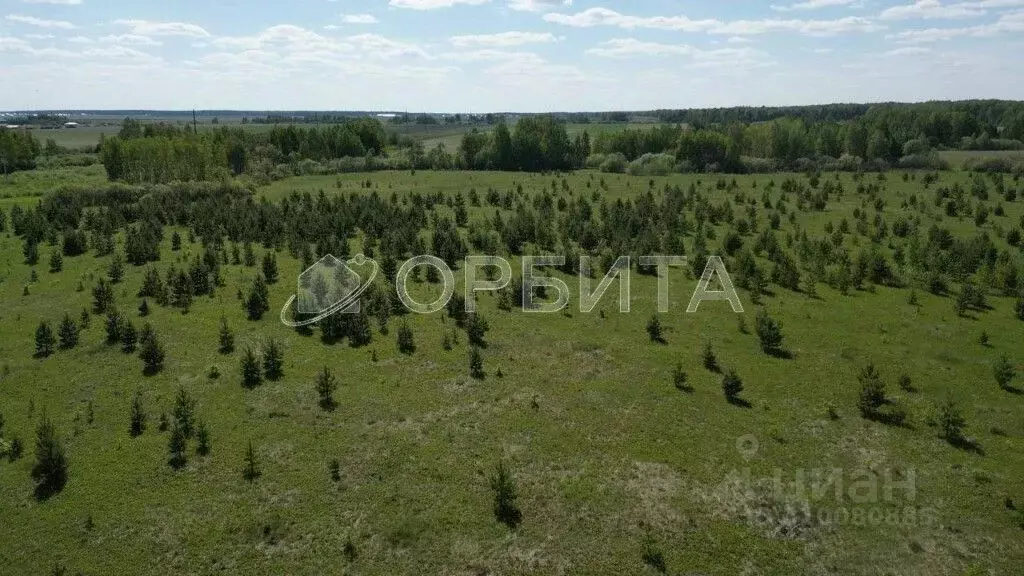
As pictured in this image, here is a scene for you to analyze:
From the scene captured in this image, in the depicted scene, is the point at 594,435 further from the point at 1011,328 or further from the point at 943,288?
the point at 943,288

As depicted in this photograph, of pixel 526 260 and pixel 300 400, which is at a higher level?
pixel 526 260

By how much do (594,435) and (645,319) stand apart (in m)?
14.1

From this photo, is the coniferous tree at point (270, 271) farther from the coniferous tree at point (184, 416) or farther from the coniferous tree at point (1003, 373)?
the coniferous tree at point (1003, 373)

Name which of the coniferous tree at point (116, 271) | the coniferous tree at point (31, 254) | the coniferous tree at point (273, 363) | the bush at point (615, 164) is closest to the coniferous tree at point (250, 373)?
the coniferous tree at point (273, 363)

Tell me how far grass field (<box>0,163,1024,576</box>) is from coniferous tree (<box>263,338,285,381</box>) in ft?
1.87

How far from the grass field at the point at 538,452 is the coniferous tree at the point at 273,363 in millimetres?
570

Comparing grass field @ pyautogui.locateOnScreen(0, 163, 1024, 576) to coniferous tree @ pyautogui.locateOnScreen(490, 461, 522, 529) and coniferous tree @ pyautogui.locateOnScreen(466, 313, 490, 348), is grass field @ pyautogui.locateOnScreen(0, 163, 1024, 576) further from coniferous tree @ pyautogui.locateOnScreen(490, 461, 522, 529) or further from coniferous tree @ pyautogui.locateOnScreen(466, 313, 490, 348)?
coniferous tree @ pyautogui.locateOnScreen(466, 313, 490, 348)

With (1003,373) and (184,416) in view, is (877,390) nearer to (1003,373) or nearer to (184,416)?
(1003,373)

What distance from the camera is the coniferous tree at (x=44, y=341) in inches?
1219

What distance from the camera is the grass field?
59.6 ft

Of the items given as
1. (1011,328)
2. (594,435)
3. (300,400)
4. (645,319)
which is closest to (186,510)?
(300,400)

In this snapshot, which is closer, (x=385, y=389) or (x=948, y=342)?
(x=385, y=389)

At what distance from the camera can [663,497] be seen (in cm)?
2042

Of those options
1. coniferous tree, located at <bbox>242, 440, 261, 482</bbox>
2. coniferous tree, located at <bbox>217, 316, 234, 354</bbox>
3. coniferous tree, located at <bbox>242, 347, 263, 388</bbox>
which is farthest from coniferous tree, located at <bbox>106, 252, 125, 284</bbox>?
coniferous tree, located at <bbox>242, 440, 261, 482</bbox>
